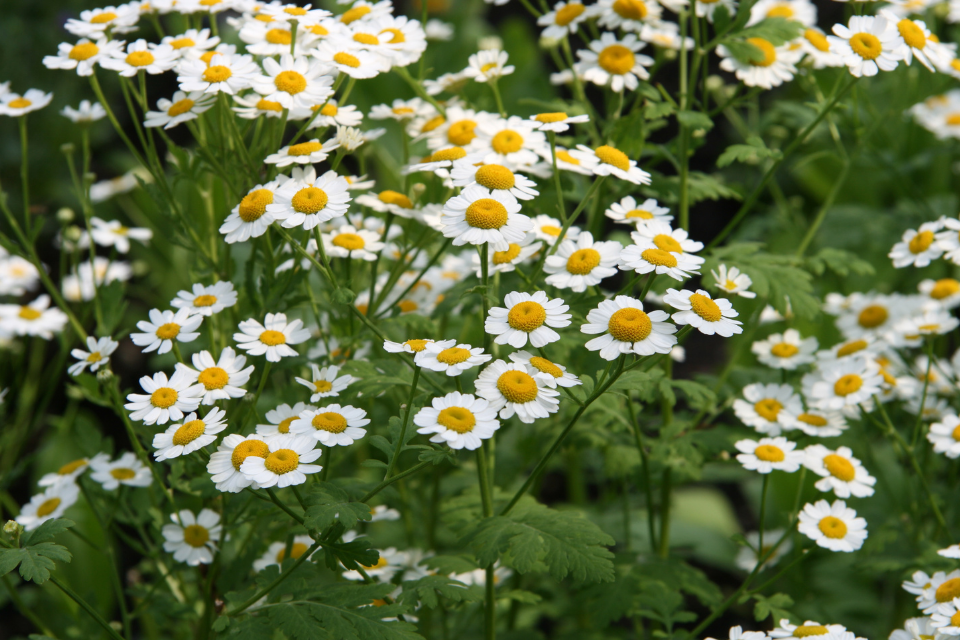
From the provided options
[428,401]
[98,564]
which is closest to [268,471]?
[428,401]

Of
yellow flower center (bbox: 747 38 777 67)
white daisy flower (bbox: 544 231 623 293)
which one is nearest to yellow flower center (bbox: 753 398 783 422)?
white daisy flower (bbox: 544 231 623 293)

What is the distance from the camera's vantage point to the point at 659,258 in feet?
4.28

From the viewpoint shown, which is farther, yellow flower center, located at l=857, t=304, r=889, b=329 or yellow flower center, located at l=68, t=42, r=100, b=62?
yellow flower center, located at l=857, t=304, r=889, b=329

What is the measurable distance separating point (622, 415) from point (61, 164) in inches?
151

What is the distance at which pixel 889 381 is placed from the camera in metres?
1.80

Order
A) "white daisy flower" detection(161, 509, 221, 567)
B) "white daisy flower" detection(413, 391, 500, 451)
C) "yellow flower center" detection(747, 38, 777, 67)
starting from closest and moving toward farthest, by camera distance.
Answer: "white daisy flower" detection(413, 391, 500, 451) → "white daisy flower" detection(161, 509, 221, 567) → "yellow flower center" detection(747, 38, 777, 67)

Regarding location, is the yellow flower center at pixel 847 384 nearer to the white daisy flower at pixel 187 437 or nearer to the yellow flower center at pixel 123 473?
the white daisy flower at pixel 187 437

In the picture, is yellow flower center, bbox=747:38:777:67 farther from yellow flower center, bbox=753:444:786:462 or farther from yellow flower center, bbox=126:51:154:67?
yellow flower center, bbox=126:51:154:67

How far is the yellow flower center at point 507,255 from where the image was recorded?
152 cm

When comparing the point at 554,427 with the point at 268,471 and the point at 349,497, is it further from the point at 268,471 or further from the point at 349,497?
the point at 268,471

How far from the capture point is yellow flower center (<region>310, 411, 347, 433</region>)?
1277 millimetres

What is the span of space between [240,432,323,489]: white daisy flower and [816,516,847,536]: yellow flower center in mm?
982

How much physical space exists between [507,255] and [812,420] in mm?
775

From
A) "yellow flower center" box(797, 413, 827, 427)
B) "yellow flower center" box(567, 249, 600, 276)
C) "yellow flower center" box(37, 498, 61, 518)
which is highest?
"yellow flower center" box(567, 249, 600, 276)
